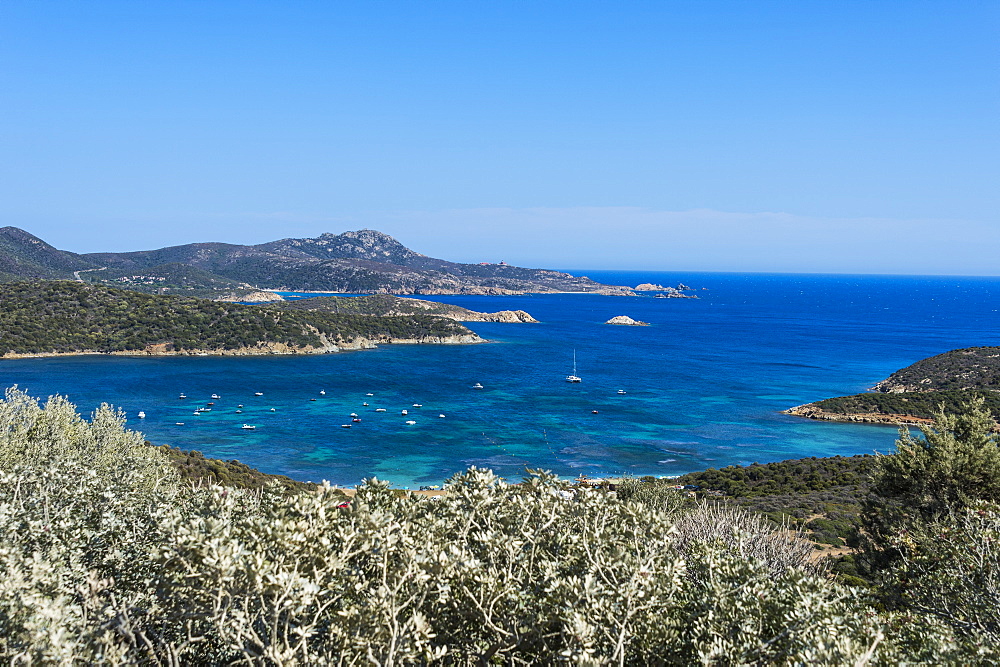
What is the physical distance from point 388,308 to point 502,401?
7897cm

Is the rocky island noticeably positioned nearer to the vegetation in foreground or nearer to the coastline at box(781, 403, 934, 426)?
the coastline at box(781, 403, 934, 426)

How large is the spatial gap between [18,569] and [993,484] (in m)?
19.9

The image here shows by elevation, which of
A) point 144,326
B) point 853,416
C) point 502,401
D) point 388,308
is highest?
point 388,308

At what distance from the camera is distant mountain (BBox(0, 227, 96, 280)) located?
451ft

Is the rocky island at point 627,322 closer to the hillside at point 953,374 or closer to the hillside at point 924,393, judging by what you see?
the hillside at point 953,374

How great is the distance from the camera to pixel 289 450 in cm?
4766

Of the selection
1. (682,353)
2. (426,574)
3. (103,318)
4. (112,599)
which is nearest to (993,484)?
(426,574)

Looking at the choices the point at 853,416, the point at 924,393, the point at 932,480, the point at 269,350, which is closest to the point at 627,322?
the point at 269,350

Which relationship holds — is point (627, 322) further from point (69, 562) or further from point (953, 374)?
point (69, 562)

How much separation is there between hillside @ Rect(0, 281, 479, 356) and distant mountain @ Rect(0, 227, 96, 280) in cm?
4990

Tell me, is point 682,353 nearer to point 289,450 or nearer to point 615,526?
point 289,450

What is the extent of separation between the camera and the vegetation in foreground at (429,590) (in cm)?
619

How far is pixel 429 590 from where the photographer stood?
6895 millimetres

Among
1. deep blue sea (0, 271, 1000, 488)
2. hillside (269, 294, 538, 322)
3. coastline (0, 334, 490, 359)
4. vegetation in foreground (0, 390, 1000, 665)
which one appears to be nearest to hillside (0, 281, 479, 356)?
coastline (0, 334, 490, 359)
